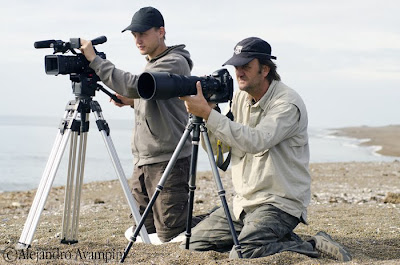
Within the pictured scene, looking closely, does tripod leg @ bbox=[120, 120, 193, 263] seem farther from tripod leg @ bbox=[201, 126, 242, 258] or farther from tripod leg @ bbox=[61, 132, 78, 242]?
tripod leg @ bbox=[61, 132, 78, 242]

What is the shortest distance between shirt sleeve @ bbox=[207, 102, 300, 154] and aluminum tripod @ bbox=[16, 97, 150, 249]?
2.95ft

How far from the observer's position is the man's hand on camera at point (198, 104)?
4.12 meters

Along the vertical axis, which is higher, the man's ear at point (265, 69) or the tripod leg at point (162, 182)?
the man's ear at point (265, 69)

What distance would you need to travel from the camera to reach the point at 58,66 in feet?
14.8

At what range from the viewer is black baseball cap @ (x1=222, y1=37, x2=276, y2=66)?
4.46 meters

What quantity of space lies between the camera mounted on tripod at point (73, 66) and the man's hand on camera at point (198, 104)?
0.94 m

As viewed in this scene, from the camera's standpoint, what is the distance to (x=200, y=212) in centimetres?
766

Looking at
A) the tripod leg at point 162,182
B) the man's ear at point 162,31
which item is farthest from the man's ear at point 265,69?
the man's ear at point 162,31

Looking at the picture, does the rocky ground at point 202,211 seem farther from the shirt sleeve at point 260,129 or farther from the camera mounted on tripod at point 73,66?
the camera mounted on tripod at point 73,66

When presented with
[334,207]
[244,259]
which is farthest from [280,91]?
[334,207]

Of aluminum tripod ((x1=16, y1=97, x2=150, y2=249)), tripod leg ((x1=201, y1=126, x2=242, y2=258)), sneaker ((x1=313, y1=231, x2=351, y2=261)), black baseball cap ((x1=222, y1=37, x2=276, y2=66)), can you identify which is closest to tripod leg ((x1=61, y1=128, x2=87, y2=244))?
aluminum tripod ((x1=16, y1=97, x2=150, y2=249))

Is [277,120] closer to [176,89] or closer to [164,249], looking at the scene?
[176,89]

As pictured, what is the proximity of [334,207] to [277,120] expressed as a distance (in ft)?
12.9

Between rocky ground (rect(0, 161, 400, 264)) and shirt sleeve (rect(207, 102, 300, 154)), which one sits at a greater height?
shirt sleeve (rect(207, 102, 300, 154))
